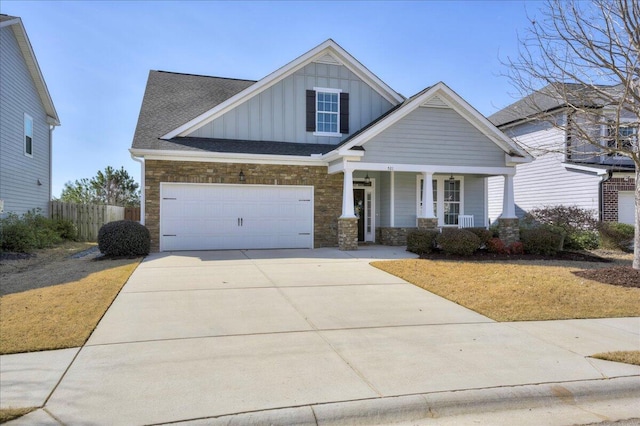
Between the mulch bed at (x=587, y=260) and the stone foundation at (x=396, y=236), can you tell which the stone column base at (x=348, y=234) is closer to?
the mulch bed at (x=587, y=260)

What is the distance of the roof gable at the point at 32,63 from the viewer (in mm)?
16469

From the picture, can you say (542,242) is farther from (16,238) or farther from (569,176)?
(16,238)

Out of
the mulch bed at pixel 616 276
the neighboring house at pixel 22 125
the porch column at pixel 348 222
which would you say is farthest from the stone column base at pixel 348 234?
the neighboring house at pixel 22 125

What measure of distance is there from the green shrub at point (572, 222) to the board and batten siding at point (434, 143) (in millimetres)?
3938

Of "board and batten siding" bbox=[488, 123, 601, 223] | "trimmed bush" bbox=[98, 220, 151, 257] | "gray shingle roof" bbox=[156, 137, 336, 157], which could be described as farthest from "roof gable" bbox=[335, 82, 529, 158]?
"trimmed bush" bbox=[98, 220, 151, 257]

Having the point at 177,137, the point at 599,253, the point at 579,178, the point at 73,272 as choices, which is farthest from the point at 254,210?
the point at 579,178

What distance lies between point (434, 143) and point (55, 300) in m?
12.1

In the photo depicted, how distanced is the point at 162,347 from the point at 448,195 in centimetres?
1474

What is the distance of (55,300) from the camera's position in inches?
296

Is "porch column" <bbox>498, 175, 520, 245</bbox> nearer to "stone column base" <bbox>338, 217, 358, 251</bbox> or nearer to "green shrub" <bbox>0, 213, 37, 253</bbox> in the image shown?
"stone column base" <bbox>338, 217, 358, 251</bbox>

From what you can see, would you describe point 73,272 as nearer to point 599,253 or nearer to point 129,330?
point 129,330

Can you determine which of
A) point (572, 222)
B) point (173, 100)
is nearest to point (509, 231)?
point (572, 222)

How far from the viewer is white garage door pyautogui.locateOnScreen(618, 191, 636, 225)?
61.3 ft

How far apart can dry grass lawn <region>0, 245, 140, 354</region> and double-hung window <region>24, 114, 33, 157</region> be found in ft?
26.7
